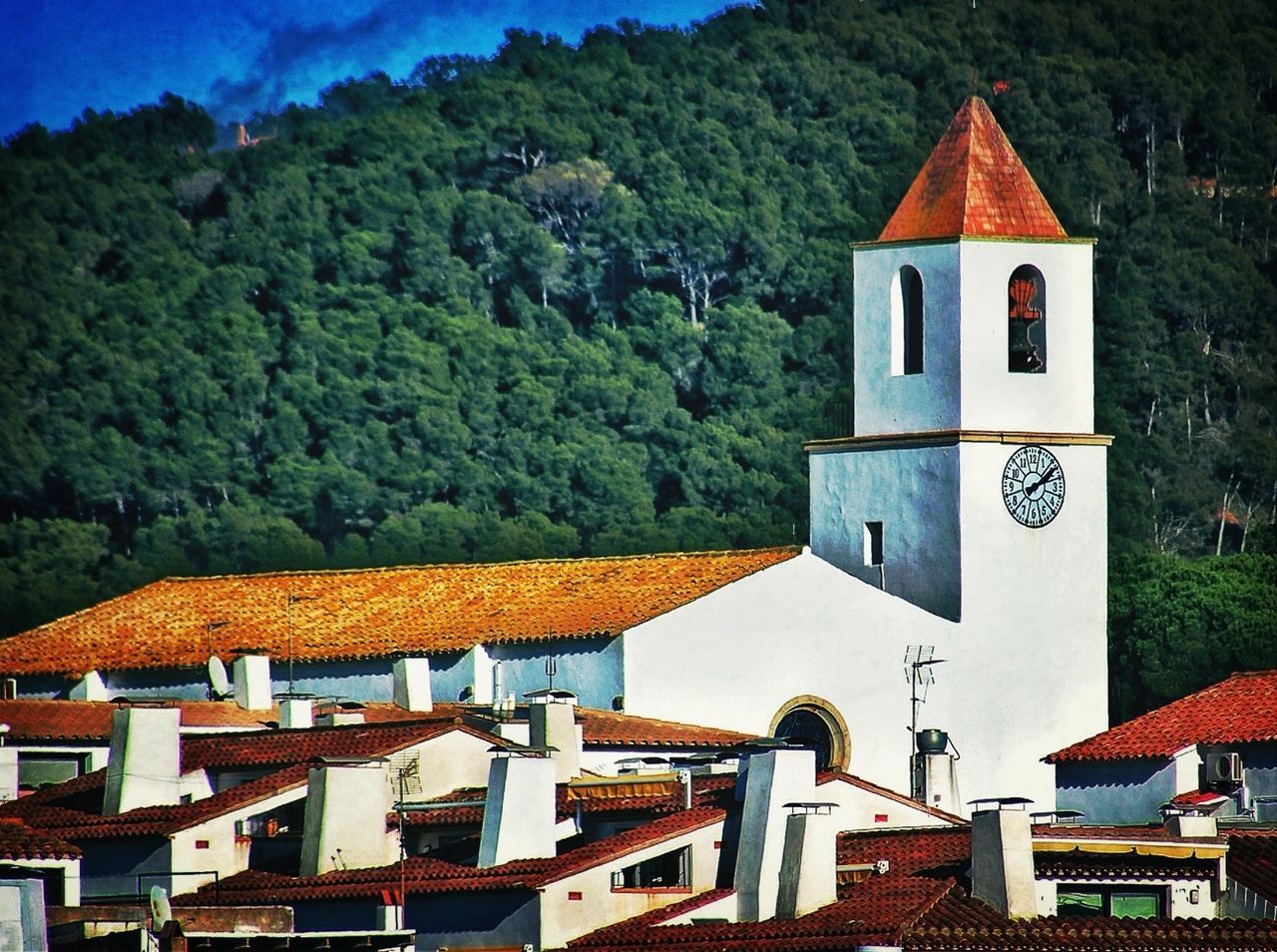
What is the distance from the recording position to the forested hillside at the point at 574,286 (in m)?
97.8

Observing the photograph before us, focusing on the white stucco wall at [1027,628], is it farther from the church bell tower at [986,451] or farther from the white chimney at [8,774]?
the white chimney at [8,774]

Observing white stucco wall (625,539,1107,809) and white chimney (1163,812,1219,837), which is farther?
white stucco wall (625,539,1107,809)

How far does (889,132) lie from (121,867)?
236ft

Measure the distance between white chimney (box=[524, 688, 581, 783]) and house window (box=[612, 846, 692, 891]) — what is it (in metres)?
5.58

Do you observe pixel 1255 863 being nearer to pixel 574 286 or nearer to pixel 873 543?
pixel 873 543

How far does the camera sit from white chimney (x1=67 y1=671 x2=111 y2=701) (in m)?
54.0

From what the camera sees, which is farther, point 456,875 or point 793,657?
point 793,657

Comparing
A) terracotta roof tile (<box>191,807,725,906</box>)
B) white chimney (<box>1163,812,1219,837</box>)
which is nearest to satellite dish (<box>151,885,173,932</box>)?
terracotta roof tile (<box>191,807,725,906</box>)

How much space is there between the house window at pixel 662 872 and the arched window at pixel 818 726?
42.2 feet

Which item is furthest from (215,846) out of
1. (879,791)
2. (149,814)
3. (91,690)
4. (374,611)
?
(374,611)

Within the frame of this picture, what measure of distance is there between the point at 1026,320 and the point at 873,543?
349 centimetres

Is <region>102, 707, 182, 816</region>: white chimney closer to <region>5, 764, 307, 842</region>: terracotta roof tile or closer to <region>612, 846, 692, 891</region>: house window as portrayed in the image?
<region>5, 764, 307, 842</region>: terracotta roof tile

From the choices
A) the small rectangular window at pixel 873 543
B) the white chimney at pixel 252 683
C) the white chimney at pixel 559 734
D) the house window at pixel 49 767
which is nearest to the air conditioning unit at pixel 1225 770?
the small rectangular window at pixel 873 543

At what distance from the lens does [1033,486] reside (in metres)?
53.6
